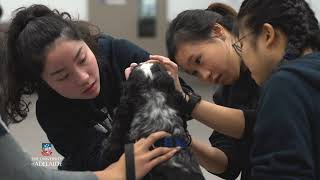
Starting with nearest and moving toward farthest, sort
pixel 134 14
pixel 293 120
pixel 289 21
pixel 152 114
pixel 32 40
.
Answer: pixel 293 120, pixel 289 21, pixel 152 114, pixel 32 40, pixel 134 14

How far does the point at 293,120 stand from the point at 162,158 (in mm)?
375

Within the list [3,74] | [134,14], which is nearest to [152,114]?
[3,74]

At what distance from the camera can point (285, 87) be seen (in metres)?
1.07

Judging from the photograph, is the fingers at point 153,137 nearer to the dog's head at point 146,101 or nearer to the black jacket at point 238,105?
the dog's head at point 146,101

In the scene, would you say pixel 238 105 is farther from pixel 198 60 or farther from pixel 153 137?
pixel 153 137

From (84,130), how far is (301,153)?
86 cm

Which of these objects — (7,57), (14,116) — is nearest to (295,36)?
(7,57)

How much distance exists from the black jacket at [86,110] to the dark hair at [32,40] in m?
0.07

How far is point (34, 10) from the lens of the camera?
161cm

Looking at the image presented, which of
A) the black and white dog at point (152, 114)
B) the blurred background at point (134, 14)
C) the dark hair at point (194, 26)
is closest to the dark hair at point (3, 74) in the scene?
the black and white dog at point (152, 114)

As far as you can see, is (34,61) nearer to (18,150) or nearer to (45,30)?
(45,30)

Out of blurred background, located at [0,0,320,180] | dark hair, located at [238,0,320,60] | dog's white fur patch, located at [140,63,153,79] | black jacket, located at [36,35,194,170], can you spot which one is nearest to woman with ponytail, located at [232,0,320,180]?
dark hair, located at [238,0,320,60]

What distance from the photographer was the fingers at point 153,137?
4.12ft

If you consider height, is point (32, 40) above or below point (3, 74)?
above
